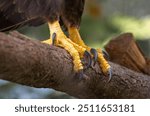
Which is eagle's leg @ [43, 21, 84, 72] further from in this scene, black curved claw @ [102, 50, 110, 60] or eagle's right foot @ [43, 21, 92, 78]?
black curved claw @ [102, 50, 110, 60]

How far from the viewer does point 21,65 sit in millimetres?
2707

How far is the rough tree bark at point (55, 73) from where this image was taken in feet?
8.75

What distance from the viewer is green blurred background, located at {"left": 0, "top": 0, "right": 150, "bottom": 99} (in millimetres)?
4930

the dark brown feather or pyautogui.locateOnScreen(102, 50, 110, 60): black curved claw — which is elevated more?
the dark brown feather

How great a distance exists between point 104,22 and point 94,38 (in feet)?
0.93

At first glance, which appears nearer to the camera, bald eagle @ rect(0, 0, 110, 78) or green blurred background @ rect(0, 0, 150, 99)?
bald eagle @ rect(0, 0, 110, 78)

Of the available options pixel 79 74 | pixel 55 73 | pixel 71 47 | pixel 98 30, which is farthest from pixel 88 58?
pixel 98 30

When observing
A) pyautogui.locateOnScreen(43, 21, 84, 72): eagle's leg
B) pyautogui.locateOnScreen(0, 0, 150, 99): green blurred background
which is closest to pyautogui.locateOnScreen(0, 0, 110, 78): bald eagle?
pyautogui.locateOnScreen(43, 21, 84, 72): eagle's leg

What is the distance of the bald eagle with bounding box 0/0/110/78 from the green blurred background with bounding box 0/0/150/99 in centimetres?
64

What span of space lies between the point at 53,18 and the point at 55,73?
0.93 meters

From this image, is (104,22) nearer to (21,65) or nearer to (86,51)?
(86,51)

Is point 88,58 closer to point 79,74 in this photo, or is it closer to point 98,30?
point 79,74

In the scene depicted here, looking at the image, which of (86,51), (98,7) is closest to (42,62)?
(86,51)

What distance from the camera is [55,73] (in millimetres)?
3006
